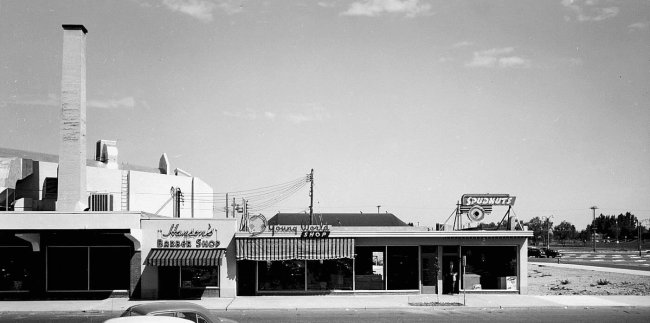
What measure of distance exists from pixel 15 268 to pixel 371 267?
17.7 metres

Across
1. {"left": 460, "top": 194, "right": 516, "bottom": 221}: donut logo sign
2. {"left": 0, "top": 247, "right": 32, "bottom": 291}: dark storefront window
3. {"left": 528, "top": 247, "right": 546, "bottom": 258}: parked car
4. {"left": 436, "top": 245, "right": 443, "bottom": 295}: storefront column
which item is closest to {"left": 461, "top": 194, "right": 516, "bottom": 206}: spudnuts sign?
{"left": 460, "top": 194, "right": 516, "bottom": 221}: donut logo sign

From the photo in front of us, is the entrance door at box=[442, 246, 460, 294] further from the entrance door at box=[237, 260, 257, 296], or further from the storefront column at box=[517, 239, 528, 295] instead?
the entrance door at box=[237, 260, 257, 296]

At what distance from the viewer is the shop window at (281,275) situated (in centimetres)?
2956

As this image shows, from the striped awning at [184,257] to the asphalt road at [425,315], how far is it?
3973mm

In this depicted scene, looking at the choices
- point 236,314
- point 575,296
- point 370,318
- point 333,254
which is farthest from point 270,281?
point 575,296

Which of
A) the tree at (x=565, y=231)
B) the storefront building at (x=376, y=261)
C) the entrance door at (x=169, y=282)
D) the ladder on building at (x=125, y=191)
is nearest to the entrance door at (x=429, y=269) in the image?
the storefront building at (x=376, y=261)

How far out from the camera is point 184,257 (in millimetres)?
28078

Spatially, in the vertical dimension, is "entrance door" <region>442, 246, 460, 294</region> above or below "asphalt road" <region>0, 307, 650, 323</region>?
above

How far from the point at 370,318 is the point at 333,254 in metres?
6.78

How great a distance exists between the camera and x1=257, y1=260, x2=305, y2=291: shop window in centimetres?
2956

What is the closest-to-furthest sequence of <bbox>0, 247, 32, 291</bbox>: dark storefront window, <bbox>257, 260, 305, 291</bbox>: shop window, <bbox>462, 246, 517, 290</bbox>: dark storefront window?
<bbox>0, 247, 32, 291</bbox>: dark storefront window < <bbox>257, 260, 305, 291</bbox>: shop window < <bbox>462, 246, 517, 290</bbox>: dark storefront window

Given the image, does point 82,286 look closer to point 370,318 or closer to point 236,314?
→ point 236,314

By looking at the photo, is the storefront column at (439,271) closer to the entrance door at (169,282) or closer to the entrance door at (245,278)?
the entrance door at (245,278)

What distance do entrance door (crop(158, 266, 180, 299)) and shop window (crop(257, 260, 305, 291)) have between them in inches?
159
